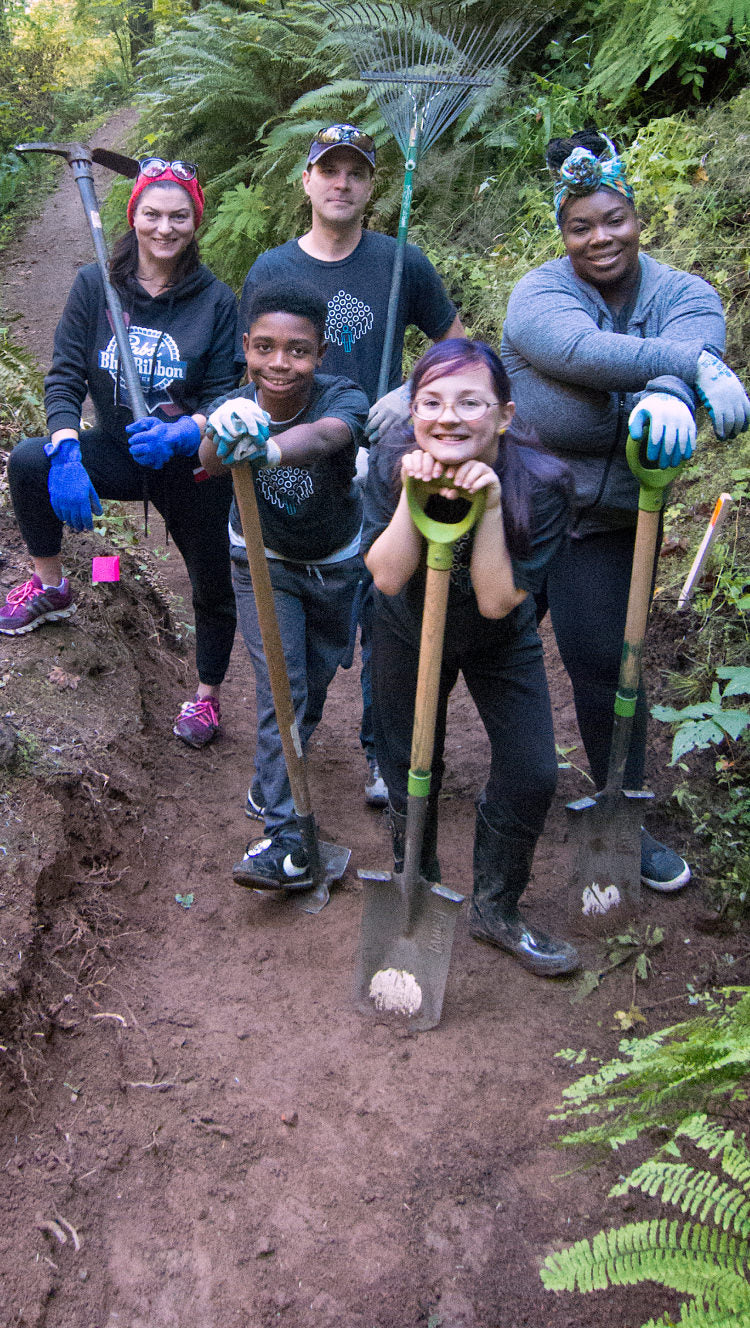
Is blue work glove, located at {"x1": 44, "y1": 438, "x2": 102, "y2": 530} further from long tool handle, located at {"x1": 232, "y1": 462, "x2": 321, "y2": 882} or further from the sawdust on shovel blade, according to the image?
the sawdust on shovel blade

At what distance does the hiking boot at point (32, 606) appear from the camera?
12.3ft

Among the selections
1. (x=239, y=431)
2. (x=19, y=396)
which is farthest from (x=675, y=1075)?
(x=19, y=396)

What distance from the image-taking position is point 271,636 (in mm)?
2697

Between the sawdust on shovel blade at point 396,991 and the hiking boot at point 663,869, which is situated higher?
the hiking boot at point 663,869

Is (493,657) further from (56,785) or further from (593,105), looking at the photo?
(593,105)

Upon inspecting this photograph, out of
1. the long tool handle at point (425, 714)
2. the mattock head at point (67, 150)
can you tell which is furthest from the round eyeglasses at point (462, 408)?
the mattock head at point (67, 150)

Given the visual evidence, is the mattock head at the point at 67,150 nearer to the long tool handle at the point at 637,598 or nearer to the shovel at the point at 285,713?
the shovel at the point at 285,713

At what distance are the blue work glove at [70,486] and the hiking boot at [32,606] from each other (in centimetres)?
58

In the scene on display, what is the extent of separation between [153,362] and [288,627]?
45.0 inches

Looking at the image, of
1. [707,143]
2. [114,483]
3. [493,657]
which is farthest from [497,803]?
[707,143]

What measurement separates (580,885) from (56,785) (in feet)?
5.90

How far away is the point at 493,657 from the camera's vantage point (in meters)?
2.58

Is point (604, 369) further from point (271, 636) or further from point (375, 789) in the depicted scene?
point (375, 789)

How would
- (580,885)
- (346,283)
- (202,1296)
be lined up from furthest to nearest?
(346,283) < (580,885) < (202,1296)
